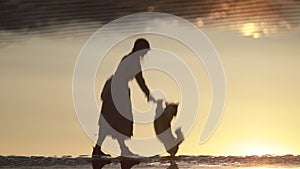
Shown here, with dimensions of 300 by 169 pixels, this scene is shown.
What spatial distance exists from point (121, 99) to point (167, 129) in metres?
1.31

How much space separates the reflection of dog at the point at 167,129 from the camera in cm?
1247

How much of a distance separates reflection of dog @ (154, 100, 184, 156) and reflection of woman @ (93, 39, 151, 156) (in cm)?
80

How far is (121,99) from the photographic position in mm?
11586

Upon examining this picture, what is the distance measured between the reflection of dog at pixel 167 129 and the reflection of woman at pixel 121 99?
0.80m

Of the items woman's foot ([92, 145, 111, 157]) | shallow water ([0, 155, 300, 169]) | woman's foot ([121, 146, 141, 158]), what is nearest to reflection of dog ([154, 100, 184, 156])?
woman's foot ([121, 146, 141, 158])

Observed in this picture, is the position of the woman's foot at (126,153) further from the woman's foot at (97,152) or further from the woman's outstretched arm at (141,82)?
the woman's outstretched arm at (141,82)

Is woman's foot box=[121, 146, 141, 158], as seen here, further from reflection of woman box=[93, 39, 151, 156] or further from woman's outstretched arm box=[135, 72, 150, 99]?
woman's outstretched arm box=[135, 72, 150, 99]

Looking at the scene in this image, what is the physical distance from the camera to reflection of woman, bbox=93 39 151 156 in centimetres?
1148

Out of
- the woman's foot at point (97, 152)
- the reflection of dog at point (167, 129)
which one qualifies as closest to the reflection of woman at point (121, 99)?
the woman's foot at point (97, 152)

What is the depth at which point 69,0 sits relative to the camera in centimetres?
1405

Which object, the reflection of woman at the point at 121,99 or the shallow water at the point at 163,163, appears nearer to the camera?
the reflection of woman at the point at 121,99

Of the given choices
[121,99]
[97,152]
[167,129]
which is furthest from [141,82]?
[167,129]

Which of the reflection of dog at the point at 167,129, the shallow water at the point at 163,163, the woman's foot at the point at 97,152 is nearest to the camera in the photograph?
the woman's foot at the point at 97,152

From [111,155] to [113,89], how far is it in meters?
0.91
